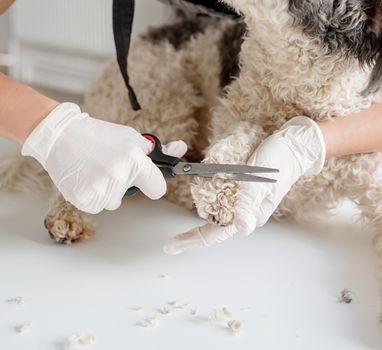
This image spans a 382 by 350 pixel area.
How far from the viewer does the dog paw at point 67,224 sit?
142cm

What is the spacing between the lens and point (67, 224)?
4.69ft

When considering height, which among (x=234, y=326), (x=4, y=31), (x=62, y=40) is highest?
(x=234, y=326)

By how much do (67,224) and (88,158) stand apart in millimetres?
315

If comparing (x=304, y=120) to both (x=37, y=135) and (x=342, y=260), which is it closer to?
(x=342, y=260)

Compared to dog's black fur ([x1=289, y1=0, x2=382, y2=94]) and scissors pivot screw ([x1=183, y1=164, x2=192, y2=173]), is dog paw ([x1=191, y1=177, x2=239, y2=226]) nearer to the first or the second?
scissors pivot screw ([x1=183, y1=164, x2=192, y2=173])

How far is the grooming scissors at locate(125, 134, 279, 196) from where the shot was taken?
121 cm

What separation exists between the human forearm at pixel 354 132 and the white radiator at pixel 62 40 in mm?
1507

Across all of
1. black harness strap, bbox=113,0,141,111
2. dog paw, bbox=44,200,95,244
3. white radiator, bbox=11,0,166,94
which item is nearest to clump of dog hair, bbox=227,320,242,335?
dog paw, bbox=44,200,95,244

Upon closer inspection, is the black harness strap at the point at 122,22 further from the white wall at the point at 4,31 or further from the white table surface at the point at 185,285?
the white wall at the point at 4,31

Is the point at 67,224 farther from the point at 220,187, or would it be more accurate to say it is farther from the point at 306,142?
the point at 306,142

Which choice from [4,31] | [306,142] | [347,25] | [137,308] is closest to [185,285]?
[137,308]

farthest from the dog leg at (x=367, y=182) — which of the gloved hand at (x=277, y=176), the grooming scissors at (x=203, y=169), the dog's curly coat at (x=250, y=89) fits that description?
the grooming scissors at (x=203, y=169)

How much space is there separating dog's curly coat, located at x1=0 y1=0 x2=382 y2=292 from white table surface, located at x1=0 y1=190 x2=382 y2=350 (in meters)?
0.08

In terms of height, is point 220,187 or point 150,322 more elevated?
point 220,187
